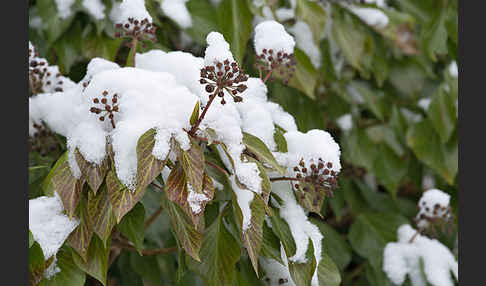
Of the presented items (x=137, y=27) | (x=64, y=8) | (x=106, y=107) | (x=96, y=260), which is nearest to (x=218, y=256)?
(x=96, y=260)

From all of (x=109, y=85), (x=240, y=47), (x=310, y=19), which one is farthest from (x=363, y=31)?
(x=109, y=85)

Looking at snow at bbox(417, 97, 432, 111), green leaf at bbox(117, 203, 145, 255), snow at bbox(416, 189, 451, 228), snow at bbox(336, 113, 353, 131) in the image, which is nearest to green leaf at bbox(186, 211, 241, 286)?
green leaf at bbox(117, 203, 145, 255)

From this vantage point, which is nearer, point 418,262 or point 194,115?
point 194,115

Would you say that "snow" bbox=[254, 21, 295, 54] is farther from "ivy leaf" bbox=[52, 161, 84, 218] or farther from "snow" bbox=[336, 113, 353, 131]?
"snow" bbox=[336, 113, 353, 131]

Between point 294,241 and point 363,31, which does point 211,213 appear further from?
point 363,31

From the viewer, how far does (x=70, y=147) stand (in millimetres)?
889

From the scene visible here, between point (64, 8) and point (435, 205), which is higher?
point (64, 8)

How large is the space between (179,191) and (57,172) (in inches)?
8.8

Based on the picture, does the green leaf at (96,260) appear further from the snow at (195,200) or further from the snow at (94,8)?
the snow at (94,8)

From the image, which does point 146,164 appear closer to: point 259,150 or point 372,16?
point 259,150

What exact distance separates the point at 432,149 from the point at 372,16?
456 millimetres

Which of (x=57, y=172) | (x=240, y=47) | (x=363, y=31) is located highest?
(x=363, y=31)

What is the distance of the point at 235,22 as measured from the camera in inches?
52.6

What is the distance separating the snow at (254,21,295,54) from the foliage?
0.52ft
